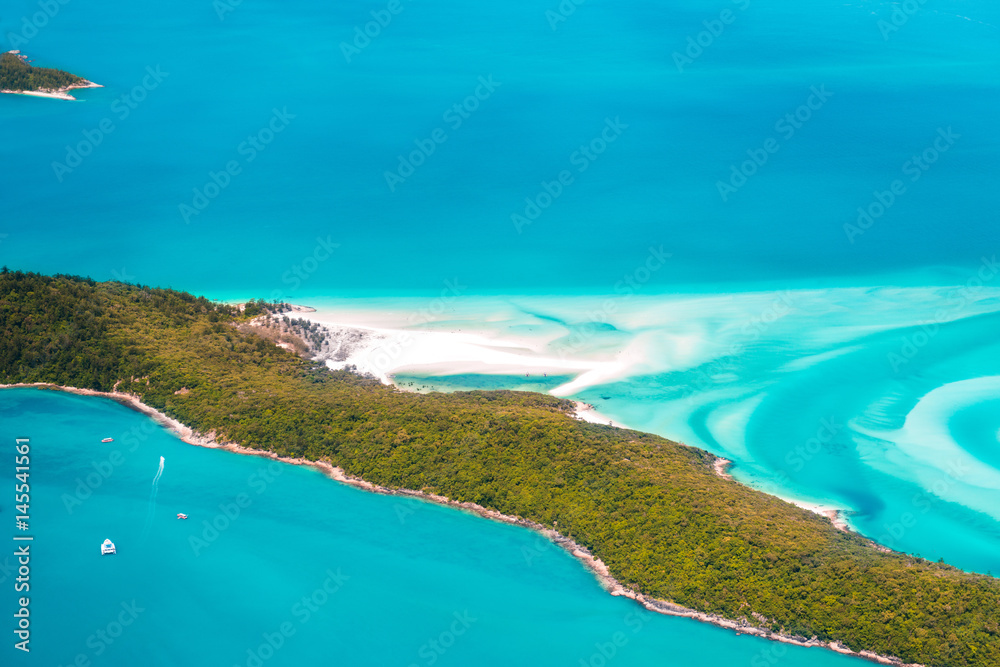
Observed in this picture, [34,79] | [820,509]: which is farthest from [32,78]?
[820,509]

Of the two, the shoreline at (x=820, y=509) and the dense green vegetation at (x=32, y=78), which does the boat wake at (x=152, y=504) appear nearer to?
the shoreline at (x=820, y=509)

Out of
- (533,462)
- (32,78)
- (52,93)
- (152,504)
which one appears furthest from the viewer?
(32,78)

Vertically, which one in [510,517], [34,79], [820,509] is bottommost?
[510,517]

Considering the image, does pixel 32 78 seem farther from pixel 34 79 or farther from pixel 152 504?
pixel 152 504

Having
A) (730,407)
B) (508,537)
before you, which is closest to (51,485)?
(508,537)

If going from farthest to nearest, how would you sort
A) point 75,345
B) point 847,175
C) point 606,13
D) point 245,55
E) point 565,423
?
1. point 606,13
2. point 245,55
3. point 847,175
4. point 75,345
5. point 565,423

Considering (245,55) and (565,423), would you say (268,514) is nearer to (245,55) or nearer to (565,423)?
(565,423)

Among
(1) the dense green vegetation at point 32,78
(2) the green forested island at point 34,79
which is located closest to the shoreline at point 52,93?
(2) the green forested island at point 34,79
